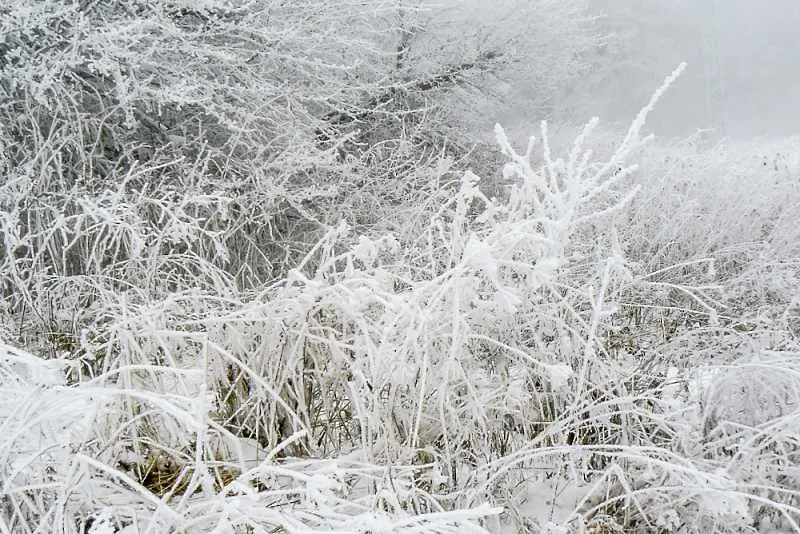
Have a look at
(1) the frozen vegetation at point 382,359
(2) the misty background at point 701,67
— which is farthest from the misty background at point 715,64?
(1) the frozen vegetation at point 382,359

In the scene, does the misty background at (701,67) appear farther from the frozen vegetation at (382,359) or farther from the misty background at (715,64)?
the frozen vegetation at (382,359)

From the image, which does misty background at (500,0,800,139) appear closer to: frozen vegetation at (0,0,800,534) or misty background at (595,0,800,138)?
misty background at (595,0,800,138)

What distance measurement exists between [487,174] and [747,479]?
19.0 feet

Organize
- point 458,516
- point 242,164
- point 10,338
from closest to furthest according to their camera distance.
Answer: point 458,516 < point 10,338 < point 242,164

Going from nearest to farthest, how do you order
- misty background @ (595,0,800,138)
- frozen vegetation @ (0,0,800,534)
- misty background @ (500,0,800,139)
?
frozen vegetation @ (0,0,800,534), misty background @ (500,0,800,139), misty background @ (595,0,800,138)

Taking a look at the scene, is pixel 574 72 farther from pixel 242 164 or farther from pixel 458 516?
pixel 458 516

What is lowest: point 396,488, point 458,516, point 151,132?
point 151,132

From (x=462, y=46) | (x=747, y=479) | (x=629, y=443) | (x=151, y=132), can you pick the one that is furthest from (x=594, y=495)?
(x=462, y=46)

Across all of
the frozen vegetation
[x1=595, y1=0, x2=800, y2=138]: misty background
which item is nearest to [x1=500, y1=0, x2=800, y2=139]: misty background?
[x1=595, y1=0, x2=800, y2=138]: misty background

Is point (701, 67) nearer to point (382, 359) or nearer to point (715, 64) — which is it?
point (715, 64)

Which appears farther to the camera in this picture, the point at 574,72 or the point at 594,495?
the point at 574,72

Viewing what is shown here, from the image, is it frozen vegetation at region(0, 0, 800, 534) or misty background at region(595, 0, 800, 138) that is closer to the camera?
frozen vegetation at region(0, 0, 800, 534)

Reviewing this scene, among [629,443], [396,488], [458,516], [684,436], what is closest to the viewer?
[458,516]

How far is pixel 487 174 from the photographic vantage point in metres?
7.25
